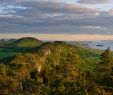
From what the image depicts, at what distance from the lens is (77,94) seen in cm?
7169

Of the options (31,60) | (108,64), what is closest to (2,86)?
(108,64)

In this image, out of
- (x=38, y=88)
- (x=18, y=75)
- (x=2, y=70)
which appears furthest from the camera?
(x=2, y=70)

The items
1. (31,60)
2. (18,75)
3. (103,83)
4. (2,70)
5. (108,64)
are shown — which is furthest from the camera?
(31,60)

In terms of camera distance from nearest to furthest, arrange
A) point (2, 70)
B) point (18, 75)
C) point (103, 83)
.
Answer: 1. point (103, 83)
2. point (18, 75)
3. point (2, 70)

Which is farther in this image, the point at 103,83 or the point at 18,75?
the point at 18,75

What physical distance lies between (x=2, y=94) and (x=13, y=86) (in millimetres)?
8044

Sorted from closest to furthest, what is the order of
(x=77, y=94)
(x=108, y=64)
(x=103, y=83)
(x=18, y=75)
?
(x=77, y=94) → (x=103, y=83) → (x=18, y=75) → (x=108, y=64)

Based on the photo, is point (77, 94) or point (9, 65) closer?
point (77, 94)

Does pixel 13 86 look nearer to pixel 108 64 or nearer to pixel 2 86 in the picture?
pixel 2 86

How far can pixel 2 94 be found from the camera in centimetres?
7550

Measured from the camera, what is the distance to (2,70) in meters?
116

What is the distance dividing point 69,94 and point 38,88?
9700 mm

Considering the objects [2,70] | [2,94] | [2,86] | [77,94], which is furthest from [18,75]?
[77,94]

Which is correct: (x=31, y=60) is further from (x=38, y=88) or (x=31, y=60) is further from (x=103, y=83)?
(x=38, y=88)
